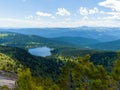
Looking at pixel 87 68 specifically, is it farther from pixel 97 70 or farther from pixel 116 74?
pixel 116 74

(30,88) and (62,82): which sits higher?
(30,88)

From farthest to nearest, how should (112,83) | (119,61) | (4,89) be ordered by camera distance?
(4,89) → (112,83) → (119,61)

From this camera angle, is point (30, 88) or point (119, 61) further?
point (119, 61)

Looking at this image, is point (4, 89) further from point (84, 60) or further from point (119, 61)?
point (119, 61)

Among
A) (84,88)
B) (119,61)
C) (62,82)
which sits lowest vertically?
(62,82)

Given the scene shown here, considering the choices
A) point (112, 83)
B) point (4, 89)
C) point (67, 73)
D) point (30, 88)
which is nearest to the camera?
point (30, 88)

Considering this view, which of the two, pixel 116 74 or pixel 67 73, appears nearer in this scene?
pixel 116 74

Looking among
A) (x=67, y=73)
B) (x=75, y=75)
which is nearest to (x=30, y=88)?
(x=75, y=75)

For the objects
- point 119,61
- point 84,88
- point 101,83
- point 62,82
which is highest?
point 119,61

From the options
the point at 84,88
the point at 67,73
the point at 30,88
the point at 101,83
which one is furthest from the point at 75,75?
the point at 67,73
